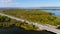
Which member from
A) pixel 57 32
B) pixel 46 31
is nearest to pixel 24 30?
pixel 46 31

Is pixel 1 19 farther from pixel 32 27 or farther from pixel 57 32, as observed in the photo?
pixel 57 32

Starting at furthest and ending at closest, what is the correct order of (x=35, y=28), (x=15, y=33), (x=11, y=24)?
(x=11, y=24), (x=35, y=28), (x=15, y=33)

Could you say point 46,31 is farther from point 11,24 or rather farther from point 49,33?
point 11,24

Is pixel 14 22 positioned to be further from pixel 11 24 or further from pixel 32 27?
pixel 32 27

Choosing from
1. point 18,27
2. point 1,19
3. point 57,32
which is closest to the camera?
point 57,32

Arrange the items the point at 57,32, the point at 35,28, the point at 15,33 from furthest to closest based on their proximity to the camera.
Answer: the point at 35,28, the point at 15,33, the point at 57,32

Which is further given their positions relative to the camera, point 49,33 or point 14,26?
point 14,26

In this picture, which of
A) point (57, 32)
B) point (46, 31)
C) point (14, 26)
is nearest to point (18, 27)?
point (14, 26)

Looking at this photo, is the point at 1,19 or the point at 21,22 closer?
the point at 21,22

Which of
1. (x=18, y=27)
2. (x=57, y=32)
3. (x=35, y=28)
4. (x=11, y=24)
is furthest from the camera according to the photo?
(x=11, y=24)
